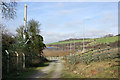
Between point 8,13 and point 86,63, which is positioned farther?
point 86,63

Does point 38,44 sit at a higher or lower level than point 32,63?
higher

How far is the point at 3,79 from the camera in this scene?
870 cm

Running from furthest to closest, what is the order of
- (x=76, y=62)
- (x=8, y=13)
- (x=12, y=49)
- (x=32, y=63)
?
1. (x=32, y=63)
2. (x=76, y=62)
3. (x=12, y=49)
4. (x=8, y=13)

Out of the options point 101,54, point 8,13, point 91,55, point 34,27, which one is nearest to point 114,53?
point 101,54

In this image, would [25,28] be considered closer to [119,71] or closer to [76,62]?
[76,62]

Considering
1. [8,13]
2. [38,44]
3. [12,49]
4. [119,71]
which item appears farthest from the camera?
[38,44]

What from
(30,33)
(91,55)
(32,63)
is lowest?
(32,63)

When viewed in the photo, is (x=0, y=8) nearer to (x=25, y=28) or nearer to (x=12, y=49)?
(x=12, y=49)

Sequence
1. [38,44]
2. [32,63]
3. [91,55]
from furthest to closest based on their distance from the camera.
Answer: [38,44] < [32,63] < [91,55]

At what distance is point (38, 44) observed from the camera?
19969mm

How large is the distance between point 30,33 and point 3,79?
12.4m

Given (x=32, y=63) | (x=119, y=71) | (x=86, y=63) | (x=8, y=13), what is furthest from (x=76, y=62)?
(x=8, y=13)

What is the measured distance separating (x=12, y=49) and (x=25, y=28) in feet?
28.4

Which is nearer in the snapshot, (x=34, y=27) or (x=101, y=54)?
(x=101, y=54)
